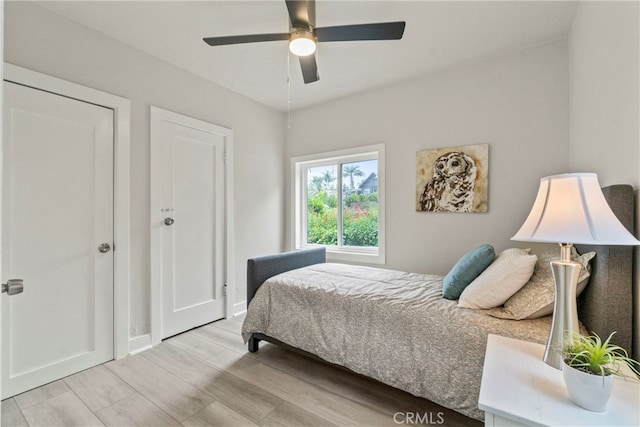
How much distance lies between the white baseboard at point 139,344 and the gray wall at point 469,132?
94.7 inches

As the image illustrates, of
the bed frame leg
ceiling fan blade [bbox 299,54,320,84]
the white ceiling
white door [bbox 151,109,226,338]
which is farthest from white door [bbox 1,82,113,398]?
ceiling fan blade [bbox 299,54,320,84]

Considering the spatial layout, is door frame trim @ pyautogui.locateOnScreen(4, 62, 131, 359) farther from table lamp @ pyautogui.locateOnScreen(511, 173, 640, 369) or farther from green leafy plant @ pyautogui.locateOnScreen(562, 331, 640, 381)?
green leafy plant @ pyautogui.locateOnScreen(562, 331, 640, 381)

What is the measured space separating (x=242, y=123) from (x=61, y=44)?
1.69 m

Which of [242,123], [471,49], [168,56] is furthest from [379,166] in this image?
[168,56]

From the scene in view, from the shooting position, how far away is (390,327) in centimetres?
194

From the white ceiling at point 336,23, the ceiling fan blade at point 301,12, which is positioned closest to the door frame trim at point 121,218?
the white ceiling at point 336,23

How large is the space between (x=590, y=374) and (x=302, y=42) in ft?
6.72

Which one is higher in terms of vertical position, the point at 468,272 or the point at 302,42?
the point at 302,42

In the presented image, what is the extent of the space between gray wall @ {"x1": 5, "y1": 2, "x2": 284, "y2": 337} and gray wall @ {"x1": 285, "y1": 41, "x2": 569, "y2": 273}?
1.04 metres

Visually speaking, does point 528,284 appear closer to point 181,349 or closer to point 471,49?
point 471,49

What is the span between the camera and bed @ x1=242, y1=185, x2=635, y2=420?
1.43m

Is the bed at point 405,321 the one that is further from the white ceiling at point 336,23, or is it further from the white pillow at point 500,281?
the white ceiling at point 336,23

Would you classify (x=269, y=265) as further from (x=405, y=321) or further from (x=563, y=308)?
(x=563, y=308)

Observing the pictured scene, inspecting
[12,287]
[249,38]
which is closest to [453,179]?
[249,38]
